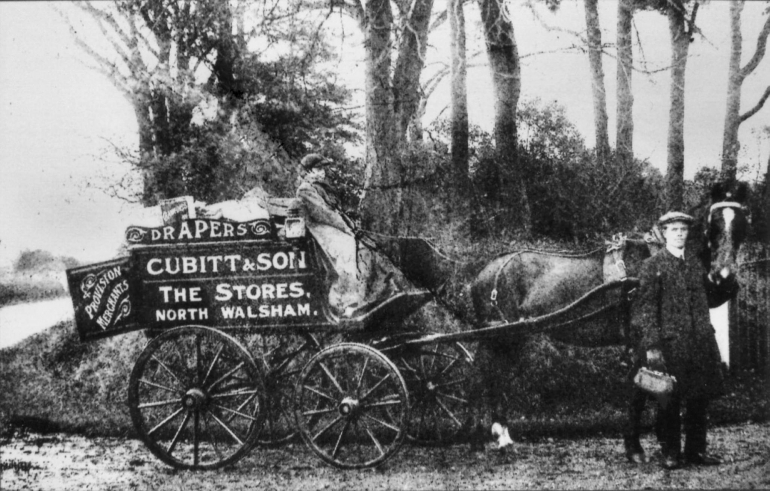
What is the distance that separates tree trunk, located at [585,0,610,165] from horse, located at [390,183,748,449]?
33.0 inches

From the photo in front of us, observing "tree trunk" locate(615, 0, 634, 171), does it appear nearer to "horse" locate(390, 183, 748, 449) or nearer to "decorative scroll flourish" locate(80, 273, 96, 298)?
"horse" locate(390, 183, 748, 449)

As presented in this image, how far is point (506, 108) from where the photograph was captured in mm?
4945

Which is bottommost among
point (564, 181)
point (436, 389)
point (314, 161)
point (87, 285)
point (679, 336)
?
point (436, 389)

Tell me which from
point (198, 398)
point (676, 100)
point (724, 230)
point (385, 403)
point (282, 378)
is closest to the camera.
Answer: point (385, 403)

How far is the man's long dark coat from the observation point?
4348mm

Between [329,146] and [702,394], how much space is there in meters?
3.32

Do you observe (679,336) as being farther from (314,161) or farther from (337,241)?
(314,161)

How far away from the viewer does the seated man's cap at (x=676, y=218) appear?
441 cm

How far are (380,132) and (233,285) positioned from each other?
1648mm

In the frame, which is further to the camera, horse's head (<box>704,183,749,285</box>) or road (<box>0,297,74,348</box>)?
road (<box>0,297,74,348</box>)

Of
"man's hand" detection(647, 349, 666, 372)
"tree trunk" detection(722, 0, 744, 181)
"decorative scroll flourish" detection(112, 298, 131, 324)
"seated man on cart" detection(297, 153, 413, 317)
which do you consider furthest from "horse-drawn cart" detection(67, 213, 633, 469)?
"tree trunk" detection(722, 0, 744, 181)

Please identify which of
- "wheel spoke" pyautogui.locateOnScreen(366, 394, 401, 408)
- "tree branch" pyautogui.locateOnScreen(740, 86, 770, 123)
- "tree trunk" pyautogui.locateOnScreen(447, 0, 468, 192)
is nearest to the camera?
"wheel spoke" pyautogui.locateOnScreen(366, 394, 401, 408)

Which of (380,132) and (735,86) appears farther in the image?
(380,132)

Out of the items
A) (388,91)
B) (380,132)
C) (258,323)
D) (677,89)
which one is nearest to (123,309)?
(258,323)
